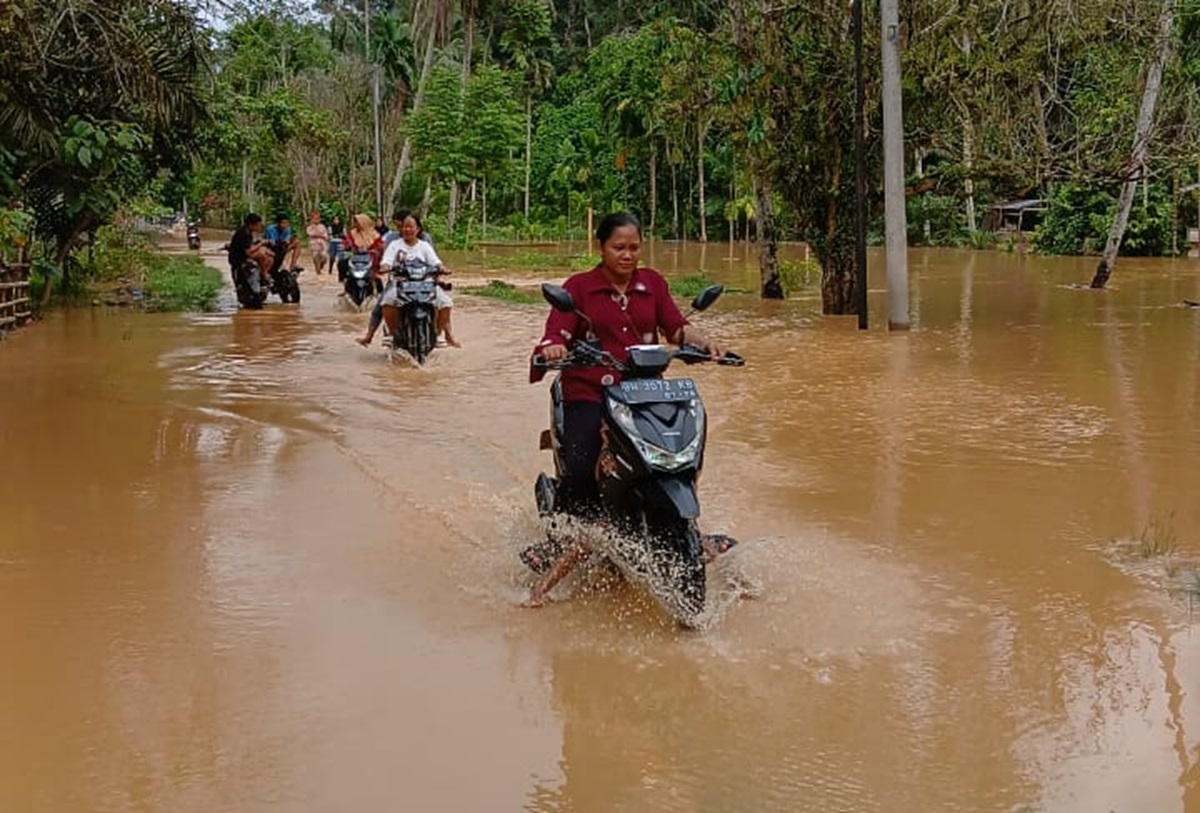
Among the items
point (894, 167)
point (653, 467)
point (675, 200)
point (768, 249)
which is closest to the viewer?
point (653, 467)

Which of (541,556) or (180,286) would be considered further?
(180,286)

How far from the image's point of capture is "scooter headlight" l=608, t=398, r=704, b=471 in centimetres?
473

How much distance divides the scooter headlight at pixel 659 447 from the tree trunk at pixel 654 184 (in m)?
49.4

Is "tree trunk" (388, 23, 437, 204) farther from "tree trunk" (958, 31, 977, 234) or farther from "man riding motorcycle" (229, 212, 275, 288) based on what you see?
"tree trunk" (958, 31, 977, 234)

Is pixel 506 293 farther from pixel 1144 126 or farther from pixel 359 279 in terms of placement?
pixel 1144 126

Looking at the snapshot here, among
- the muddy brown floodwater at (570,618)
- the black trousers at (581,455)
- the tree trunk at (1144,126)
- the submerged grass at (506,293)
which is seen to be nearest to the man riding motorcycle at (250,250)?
the submerged grass at (506,293)

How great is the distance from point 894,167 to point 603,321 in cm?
1089

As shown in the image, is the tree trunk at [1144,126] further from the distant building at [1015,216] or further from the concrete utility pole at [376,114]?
the concrete utility pole at [376,114]

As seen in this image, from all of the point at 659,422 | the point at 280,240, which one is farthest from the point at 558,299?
the point at 280,240

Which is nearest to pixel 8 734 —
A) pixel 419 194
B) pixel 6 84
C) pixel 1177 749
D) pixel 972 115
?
pixel 1177 749

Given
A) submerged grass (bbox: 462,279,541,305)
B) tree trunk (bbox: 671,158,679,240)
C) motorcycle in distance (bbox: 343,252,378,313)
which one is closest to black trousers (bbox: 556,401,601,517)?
motorcycle in distance (bbox: 343,252,378,313)

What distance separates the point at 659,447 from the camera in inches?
187

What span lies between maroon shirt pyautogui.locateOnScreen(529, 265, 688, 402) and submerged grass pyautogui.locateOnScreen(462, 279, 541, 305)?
15.8 metres

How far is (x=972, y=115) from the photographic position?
16.6m
